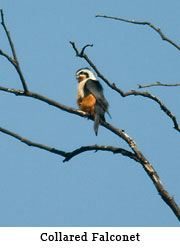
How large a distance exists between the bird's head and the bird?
0.45ft

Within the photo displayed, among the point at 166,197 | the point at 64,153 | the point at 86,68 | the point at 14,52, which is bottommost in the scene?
the point at 166,197

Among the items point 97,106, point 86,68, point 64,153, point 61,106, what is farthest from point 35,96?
point 86,68

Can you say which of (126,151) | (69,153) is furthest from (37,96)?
(126,151)

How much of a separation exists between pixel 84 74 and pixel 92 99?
125cm

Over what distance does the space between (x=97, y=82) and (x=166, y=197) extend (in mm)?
3967

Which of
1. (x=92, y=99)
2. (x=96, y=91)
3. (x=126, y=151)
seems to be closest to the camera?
(x=126, y=151)

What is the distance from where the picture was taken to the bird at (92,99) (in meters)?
6.29

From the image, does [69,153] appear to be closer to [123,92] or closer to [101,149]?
[101,149]

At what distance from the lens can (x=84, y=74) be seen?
776 centimetres

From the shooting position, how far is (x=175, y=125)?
3.66 meters

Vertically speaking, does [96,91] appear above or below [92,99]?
above

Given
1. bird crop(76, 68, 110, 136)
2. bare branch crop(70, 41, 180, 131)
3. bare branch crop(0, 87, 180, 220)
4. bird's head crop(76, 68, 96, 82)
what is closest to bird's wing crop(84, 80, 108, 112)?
bird crop(76, 68, 110, 136)

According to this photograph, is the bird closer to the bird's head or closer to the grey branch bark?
the bird's head

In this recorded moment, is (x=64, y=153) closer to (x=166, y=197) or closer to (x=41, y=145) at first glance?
(x=41, y=145)
